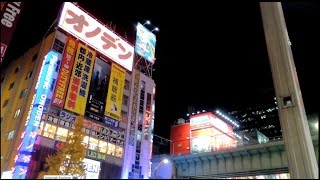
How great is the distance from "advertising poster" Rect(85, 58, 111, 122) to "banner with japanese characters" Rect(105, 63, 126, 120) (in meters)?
0.51

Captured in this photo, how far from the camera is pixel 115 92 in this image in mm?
37219

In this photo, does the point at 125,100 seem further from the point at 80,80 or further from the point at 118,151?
the point at 80,80

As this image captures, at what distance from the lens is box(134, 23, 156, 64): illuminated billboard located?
148 ft

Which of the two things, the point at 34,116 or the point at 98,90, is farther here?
the point at 98,90

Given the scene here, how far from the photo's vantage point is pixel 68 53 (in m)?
33.6

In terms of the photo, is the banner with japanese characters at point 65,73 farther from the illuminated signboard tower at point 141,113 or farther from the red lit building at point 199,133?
the red lit building at point 199,133

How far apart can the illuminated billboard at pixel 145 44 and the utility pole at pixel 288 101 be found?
3469 centimetres

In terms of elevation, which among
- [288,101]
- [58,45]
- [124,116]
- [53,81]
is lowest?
[288,101]

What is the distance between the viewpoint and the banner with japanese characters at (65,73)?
3070cm

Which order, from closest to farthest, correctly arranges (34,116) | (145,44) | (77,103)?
(34,116), (77,103), (145,44)

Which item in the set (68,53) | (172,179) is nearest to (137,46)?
(68,53)

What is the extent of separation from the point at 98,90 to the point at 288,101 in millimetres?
28677

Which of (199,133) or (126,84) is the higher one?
(126,84)

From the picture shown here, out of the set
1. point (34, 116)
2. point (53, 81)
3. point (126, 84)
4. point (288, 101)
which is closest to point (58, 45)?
point (53, 81)
